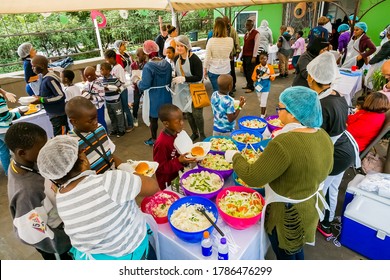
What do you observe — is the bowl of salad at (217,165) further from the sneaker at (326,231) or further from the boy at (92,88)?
the boy at (92,88)

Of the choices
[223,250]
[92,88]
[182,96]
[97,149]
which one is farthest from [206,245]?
[92,88]

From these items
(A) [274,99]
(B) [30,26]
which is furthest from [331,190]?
(B) [30,26]

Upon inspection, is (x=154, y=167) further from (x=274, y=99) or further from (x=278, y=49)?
(x=278, y=49)

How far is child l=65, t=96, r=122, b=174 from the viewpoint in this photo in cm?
225

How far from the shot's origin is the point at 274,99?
744 cm

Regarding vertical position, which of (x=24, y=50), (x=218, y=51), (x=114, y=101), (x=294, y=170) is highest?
(x=24, y=50)

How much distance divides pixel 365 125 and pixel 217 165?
193 centimetres

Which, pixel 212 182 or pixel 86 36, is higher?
pixel 86 36

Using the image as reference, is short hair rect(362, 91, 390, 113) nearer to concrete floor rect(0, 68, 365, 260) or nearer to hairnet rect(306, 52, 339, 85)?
hairnet rect(306, 52, 339, 85)

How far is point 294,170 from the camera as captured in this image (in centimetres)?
168

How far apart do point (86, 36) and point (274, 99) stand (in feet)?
23.3

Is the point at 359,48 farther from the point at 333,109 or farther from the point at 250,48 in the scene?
the point at 333,109

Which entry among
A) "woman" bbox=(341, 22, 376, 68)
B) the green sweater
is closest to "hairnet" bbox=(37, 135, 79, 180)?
the green sweater

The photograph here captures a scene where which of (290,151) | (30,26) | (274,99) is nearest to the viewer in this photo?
(290,151)
